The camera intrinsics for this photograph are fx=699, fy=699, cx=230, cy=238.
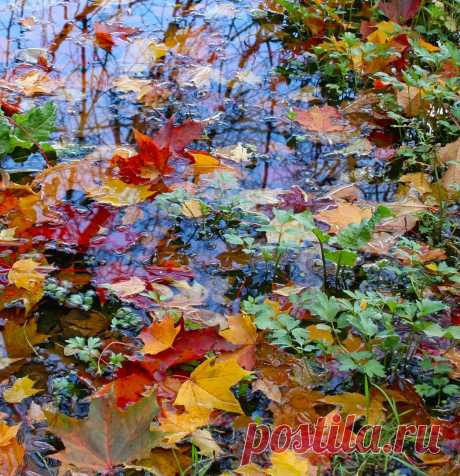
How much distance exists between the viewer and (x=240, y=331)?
1.78 meters

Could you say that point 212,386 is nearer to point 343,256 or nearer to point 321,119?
point 343,256

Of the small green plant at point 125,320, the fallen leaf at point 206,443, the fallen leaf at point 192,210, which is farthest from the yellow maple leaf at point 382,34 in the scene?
the fallen leaf at point 206,443

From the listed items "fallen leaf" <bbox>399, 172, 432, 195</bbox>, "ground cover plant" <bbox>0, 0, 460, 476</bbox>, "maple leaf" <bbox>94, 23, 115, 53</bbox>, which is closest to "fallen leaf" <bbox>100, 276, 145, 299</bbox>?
"ground cover plant" <bbox>0, 0, 460, 476</bbox>

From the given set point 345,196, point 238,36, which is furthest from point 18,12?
point 345,196

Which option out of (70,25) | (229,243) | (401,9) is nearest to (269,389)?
(229,243)

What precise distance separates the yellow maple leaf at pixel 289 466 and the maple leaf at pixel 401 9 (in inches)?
99.6

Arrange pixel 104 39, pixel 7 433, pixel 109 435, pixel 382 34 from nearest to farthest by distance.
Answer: pixel 109 435, pixel 7 433, pixel 382 34, pixel 104 39

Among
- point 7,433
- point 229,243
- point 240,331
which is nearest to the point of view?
point 7,433

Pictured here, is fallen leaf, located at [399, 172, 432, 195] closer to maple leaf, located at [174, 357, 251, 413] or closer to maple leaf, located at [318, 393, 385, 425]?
maple leaf, located at [318, 393, 385, 425]

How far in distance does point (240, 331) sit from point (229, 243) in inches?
18.0

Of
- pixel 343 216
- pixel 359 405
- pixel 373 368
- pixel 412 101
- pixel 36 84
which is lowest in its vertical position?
pixel 359 405

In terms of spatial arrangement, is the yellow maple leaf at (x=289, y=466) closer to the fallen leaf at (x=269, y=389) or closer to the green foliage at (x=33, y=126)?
the fallen leaf at (x=269, y=389)

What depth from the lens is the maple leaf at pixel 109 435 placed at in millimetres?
1392

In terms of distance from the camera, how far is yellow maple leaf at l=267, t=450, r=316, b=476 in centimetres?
140
